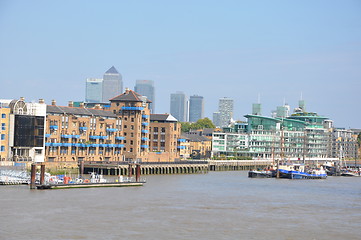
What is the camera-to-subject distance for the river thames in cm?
6544

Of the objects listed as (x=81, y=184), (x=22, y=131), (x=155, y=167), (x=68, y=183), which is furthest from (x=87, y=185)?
(x=155, y=167)

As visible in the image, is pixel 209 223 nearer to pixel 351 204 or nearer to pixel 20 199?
pixel 20 199

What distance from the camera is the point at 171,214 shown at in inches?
3041

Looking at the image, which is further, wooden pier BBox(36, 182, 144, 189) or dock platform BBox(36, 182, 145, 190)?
wooden pier BBox(36, 182, 144, 189)

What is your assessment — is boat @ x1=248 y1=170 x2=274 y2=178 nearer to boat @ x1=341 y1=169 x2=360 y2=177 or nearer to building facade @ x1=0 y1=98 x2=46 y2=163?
boat @ x1=341 y1=169 x2=360 y2=177

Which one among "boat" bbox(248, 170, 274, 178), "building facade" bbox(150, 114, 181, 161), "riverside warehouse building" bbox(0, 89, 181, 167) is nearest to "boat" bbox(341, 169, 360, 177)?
"boat" bbox(248, 170, 274, 178)

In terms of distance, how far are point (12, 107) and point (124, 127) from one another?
36.4 meters

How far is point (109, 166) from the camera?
466 ft

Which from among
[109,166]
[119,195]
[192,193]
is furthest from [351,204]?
[109,166]

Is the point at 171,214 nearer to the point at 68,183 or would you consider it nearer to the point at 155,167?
the point at 68,183

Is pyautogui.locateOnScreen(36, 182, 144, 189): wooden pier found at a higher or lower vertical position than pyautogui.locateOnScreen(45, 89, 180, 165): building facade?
lower

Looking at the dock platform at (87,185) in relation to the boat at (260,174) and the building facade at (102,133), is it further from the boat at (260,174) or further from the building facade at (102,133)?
the boat at (260,174)

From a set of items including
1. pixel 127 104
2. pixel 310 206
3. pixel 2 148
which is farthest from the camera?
pixel 127 104

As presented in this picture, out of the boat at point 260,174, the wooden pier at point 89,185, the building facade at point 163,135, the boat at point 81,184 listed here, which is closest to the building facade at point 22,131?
the boat at point 81,184
